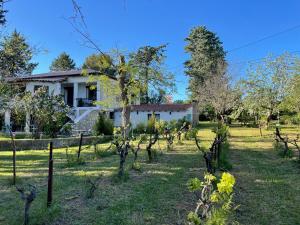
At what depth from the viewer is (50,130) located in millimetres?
20625

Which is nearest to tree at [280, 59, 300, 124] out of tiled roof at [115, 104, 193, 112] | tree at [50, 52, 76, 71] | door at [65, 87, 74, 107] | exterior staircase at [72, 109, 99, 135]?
tiled roof at [115, 104, 193, 112]

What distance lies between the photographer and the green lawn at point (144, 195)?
18.1 feet

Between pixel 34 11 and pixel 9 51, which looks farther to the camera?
pixel 9 51

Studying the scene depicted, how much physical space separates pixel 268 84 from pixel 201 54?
22.8 meters

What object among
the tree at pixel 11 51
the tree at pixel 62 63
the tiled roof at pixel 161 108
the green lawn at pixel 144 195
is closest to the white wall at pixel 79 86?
the tiled roof at pixel 161 108

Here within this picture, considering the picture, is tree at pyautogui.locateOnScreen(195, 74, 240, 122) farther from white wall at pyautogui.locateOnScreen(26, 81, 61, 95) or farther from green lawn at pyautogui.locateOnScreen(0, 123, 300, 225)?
green lawn at pyautogui.locateOnScreen(0, 123, 300, 225)

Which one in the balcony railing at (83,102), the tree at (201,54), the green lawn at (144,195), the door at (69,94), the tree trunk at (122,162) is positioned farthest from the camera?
the tree at (201,54)

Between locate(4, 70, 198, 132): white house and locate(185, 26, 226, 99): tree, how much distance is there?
16.6 meters

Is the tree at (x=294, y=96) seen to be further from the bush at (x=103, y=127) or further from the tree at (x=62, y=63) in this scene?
the tree at (x=62, y=63)

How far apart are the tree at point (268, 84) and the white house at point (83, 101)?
6.85 meters

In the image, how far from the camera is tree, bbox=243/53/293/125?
32.2 m

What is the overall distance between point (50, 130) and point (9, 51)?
374 inches

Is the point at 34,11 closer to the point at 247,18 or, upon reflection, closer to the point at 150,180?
the point at 150,180

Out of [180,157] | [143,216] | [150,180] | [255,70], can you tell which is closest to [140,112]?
[255,70]
